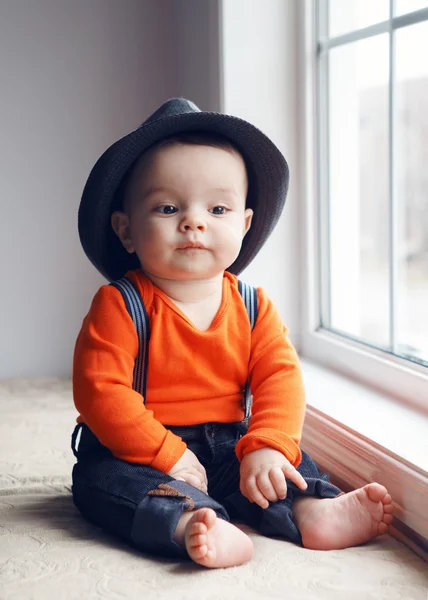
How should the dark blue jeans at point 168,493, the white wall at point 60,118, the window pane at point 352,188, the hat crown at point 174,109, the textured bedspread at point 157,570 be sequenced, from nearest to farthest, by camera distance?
1. the textured bedspread at point 157,570
2. the dark blue jeans at point 168,493
3. the hat crown at point 174,109
4. the window pane at point 352,188
5. the white wall at point 60,118

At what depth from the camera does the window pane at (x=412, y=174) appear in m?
1.63

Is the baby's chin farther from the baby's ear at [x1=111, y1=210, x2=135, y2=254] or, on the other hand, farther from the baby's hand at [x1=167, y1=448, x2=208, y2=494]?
the baby's hand at [x1=167, y1=448, x2=208, y2=494]

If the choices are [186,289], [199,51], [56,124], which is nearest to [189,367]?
[186,289]

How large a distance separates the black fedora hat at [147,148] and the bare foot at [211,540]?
53 centimetres

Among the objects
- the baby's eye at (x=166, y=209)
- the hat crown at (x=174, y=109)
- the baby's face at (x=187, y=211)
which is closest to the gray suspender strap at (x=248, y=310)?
the baby's face at (x=187, y=211)

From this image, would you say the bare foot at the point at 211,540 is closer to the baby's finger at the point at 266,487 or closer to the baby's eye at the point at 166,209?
the baby's finger at the point at 266,487

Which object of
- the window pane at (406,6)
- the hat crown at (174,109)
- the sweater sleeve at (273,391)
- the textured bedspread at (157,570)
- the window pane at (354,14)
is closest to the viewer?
the textured bedspread at (157,570)

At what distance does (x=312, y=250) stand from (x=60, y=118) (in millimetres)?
851

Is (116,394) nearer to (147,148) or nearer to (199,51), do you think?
(147,148)

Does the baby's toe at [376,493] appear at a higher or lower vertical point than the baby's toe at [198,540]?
higher

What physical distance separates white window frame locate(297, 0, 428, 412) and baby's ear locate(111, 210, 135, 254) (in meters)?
0.63

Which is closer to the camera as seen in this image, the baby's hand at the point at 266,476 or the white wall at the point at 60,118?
the baby's hand at the point at 266,476

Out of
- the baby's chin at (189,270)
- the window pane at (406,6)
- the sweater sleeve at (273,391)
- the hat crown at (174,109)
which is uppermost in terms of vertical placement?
the window pane at (406,6)

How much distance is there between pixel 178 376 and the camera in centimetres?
134
